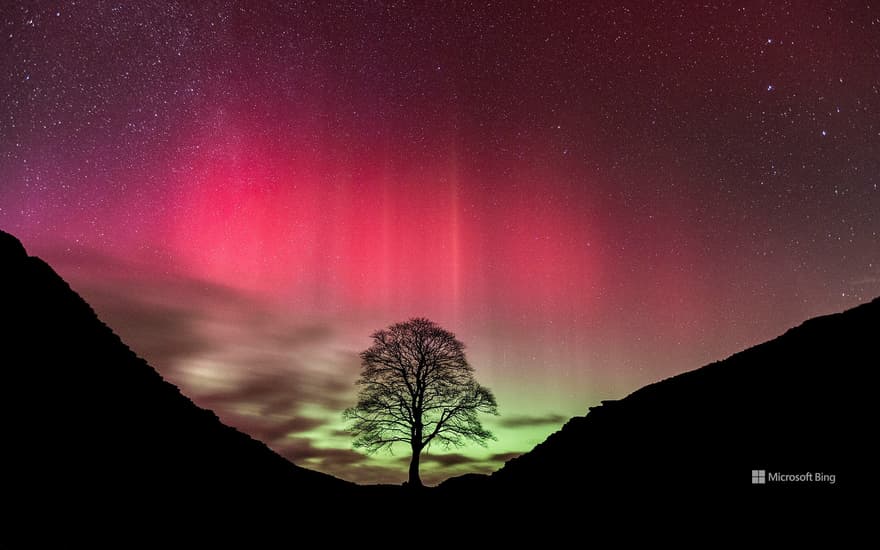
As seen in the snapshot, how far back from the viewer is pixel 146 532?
11031 mm

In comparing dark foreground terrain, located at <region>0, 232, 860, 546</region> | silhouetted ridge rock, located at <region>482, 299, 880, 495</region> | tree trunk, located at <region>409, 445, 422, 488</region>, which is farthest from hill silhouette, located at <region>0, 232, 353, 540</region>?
silhouetted ridge rock, located at <region>482, 299, 880, 495</region>

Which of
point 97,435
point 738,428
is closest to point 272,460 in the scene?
point 97,435

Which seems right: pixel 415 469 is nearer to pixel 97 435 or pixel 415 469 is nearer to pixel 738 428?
pixel 97 435

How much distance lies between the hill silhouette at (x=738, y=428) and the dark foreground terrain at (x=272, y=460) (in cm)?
5

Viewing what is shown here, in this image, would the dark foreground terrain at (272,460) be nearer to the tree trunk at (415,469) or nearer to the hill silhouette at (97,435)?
the hill silhouette at (97,435)

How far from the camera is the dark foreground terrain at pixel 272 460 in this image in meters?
10.2

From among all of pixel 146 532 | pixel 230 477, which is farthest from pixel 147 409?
pixel 146 532

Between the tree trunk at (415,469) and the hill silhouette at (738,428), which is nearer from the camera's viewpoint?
the hill silhouette at (738,428)

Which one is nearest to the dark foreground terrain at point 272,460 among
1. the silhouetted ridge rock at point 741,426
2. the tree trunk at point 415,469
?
the silhouetted ridge rock at point 741,426

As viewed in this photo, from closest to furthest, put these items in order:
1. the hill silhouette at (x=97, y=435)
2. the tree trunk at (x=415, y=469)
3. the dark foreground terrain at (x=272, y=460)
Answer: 1. the dark foreground terrain at (x=272, y=460)
2. the hill silhouette at (x=97, y=435)
3. the tree trunk at (x=415, y=469)

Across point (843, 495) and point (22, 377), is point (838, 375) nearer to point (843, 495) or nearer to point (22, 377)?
point (843, 495)

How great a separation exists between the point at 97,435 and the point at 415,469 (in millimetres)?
16644

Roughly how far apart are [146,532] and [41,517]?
6.93ft

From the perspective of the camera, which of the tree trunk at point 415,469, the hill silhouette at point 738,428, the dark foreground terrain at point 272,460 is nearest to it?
the hill silhouette at point 738,428
